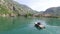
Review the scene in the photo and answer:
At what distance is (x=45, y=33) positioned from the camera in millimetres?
67500

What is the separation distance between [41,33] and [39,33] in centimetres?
114

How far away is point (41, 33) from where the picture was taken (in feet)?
223

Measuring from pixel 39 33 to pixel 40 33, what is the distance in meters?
0.58

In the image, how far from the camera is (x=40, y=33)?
223 ft

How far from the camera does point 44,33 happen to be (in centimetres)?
6744

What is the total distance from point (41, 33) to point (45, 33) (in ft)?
7.05

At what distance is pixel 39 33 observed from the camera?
67750 mm

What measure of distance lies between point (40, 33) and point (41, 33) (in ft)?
1.84

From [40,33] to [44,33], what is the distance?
2.14 m

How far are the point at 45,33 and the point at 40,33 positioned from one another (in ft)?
8.71
